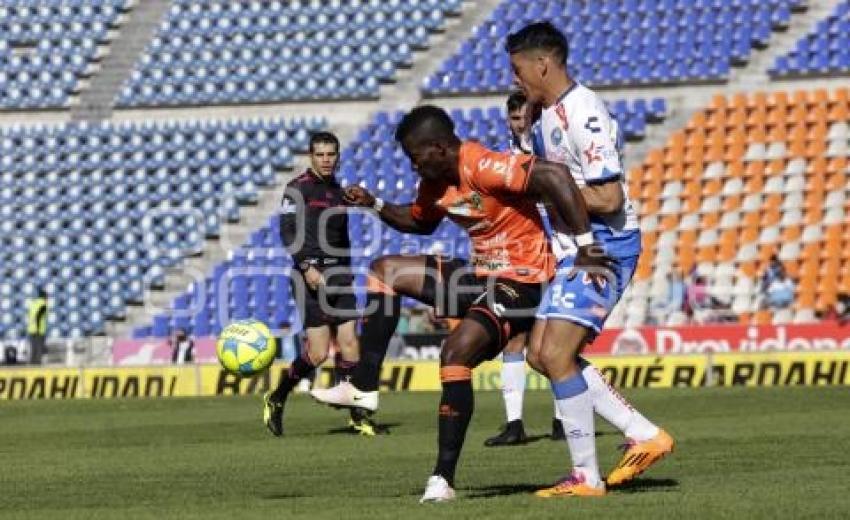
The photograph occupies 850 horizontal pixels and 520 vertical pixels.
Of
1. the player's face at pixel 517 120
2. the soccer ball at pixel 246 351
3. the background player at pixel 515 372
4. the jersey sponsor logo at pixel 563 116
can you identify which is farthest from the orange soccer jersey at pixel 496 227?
the soccer ball at pixel 246 351

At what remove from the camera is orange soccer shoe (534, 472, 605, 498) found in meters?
9.34

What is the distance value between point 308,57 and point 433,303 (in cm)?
2539

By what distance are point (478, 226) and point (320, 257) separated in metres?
6.53

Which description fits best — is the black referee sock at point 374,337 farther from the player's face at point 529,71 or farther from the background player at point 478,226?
the player's face at point 529,71

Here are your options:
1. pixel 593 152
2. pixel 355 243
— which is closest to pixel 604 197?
pixel 593 152

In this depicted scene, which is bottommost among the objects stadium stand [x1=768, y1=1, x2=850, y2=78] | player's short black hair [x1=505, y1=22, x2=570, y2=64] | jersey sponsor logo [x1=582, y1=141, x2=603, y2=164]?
stadium stand [x1=768, y1=1, x2=850, y2=78]

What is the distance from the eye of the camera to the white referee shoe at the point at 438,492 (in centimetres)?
918

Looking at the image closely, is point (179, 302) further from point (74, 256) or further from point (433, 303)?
point (433, 303)

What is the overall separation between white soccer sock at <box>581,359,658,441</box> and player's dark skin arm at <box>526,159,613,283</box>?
3.32ft

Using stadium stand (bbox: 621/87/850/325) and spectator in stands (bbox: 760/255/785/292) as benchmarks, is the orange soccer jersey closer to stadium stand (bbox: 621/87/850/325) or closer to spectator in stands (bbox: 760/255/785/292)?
spectator in stands (bbox: 760/255/785/292)

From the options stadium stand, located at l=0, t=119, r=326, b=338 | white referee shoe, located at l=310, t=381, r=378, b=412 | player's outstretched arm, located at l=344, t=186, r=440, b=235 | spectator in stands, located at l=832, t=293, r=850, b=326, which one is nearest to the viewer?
player's outstretched arm, located at l=344, t=186, r=440, b=235

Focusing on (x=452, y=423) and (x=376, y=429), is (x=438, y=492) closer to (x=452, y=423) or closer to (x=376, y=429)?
(x=452, y=423)

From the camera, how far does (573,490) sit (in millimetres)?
9367

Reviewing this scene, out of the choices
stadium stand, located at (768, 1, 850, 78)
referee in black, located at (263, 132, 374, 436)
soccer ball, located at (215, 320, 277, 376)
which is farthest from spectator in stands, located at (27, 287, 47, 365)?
soccer ball, located at (215, 320, 277, 376)
